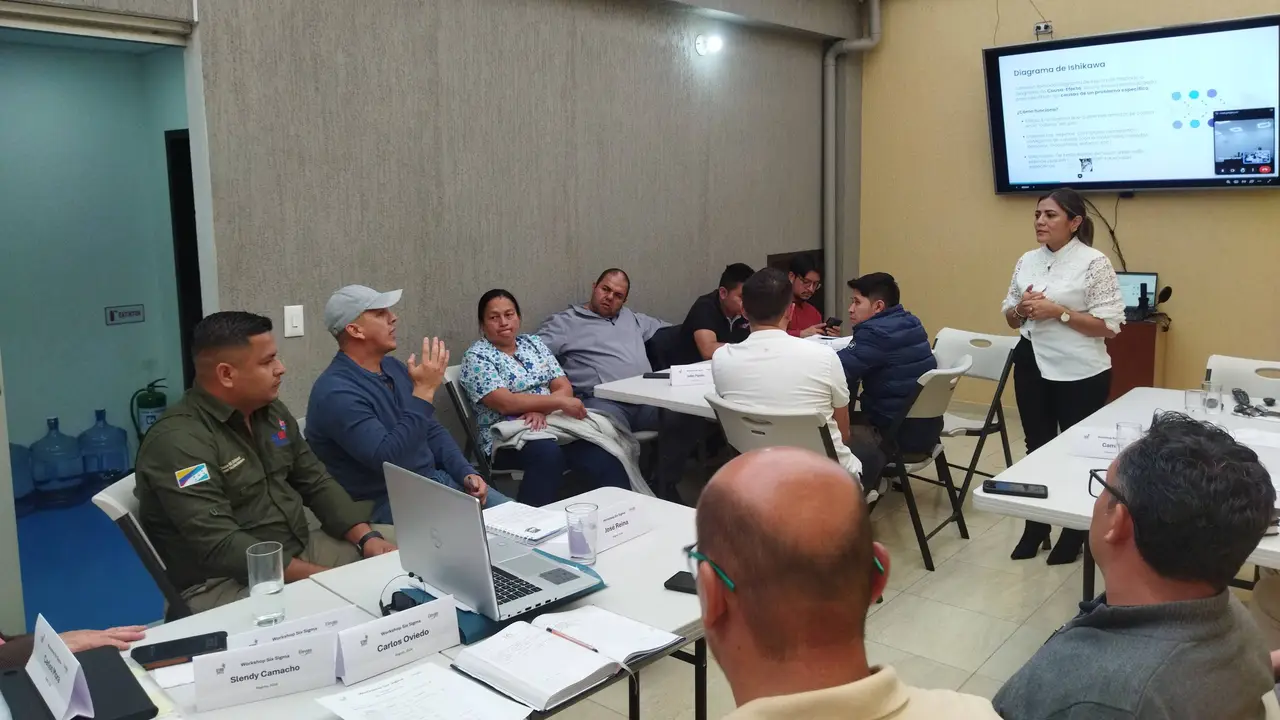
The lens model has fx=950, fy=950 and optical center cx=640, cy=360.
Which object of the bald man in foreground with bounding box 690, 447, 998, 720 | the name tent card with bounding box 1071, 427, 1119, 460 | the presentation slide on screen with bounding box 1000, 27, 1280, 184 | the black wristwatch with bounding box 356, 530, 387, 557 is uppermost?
the presentation slide on screen with bounding box 1000, 27, 1280, 184

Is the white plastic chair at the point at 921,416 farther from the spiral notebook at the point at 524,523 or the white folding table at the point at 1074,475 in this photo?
the spiral notebook at the point at 524,523

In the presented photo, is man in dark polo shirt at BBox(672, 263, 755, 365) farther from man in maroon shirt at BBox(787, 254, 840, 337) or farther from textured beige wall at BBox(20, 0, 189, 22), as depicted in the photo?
textured beige wall at BBox(20, 0, 189, 22)

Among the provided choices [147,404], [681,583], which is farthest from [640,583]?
[147,404]

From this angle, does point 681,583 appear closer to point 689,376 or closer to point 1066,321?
point 689,376

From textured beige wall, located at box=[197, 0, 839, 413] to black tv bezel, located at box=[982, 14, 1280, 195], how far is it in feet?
4.29

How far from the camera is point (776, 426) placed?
335 cm

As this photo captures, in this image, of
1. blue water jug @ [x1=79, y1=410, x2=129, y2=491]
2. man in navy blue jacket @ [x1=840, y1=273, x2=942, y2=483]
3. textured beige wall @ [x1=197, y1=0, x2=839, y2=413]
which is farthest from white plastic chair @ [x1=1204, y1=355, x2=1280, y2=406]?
blue water jug @ [x1=79, y1=410, x2=129, y2=491]

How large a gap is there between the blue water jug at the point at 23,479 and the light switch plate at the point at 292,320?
76.0 inches

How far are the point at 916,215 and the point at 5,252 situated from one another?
5.63 m

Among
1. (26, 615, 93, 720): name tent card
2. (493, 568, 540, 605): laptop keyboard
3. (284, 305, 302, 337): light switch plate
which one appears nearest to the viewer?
(26, 615, 93, 720): name tent card

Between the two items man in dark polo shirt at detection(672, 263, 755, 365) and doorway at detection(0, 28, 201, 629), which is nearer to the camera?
doorway at detection(0, 28, 201, 629)

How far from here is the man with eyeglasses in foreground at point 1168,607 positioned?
132 centimetres

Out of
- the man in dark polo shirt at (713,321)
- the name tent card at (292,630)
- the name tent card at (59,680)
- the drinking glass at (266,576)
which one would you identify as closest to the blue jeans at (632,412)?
the man in dark polo shirt at (713,321)

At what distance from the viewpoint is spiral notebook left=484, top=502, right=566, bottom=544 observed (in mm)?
2350
